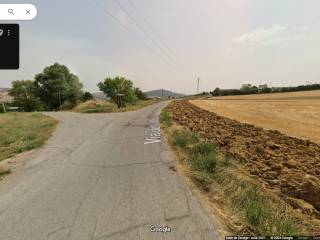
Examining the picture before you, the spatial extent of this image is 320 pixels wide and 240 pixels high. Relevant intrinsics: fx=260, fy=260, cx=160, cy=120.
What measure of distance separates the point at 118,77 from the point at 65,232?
58.5 meters

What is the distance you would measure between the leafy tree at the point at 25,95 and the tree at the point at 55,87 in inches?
88.8

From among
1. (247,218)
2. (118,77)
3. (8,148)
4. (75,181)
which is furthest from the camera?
(118,77)

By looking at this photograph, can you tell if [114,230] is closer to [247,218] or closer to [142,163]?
[247,218]

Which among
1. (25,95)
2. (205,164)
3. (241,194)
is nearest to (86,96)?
(25,95)

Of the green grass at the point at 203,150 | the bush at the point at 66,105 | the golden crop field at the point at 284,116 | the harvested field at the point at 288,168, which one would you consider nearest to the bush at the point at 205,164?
the green grass at the point at 203,150

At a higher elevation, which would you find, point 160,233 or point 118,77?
point 118,77

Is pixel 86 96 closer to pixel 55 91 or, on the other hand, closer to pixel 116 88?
pixel 55 91

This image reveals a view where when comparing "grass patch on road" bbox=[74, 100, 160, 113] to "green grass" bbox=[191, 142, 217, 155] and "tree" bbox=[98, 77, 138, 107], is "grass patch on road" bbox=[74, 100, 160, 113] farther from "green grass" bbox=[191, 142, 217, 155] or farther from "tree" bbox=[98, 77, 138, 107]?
"green grass" bbox=[191, 142, 217, 155]

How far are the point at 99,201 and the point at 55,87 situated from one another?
67.5m

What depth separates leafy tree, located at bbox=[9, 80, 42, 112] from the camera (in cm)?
6675

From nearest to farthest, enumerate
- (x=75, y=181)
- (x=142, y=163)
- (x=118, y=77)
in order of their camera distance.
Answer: (x=75, y=181) < (x=142, y=163) < (x=118, y=77)

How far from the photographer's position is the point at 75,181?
21.3 feet

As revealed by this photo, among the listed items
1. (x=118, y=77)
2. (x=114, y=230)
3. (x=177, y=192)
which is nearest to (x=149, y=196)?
(x=177, y=192)

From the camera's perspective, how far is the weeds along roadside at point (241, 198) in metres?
3.93
